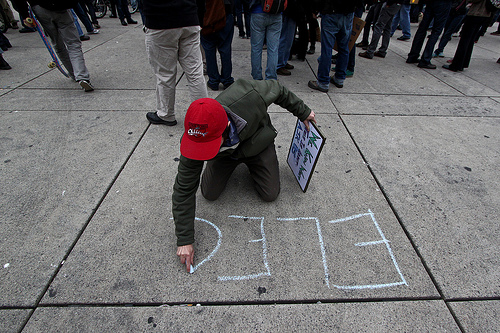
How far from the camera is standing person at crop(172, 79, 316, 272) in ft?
4.97

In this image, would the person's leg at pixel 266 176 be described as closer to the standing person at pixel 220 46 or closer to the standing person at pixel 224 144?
the standing person at pixel 224 144

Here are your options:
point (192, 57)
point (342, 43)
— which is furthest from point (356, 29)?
point (192, 57)

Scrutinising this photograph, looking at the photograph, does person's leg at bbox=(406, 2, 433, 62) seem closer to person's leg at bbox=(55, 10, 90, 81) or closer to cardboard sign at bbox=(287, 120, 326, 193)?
cardboard sign at bbox=(287, 120, 326, 193)

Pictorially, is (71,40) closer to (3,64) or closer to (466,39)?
(3,64)

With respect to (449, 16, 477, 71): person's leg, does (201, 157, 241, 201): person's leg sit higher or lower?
lower

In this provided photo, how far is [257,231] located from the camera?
6.59 feet

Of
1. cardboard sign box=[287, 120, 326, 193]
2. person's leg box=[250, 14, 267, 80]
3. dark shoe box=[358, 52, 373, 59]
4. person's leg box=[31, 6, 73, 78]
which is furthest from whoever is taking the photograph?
dark shoe box=[358, 52, 373, 59]

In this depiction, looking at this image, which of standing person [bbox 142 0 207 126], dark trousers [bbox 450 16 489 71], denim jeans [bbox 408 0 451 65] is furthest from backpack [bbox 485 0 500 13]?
standing person [bbox 142 0 207 126]

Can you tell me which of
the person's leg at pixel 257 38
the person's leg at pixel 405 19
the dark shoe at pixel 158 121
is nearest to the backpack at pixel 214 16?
the person's leg at pixel 257 38

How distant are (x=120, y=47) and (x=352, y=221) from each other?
627 cm

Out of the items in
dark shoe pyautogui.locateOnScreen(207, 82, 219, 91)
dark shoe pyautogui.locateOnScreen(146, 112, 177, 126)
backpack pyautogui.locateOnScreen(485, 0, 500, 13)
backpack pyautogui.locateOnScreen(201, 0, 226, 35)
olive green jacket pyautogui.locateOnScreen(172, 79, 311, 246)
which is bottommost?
dark shoe pyautogui.locateOnScreen(146, 112, 177, 126)

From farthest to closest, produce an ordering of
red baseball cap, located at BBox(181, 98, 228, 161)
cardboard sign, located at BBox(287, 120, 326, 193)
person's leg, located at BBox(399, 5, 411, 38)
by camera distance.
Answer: person's leg, located at BBox(399, 5, 411, 38) → cardboard sign, located at BBox(287, 120, 326, 193) → red baseball cap, located at BBox(181, 98, 228, 161)

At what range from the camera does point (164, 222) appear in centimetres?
207

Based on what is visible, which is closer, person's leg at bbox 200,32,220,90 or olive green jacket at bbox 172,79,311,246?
olive green jacket at bbox 172,79,311,246
